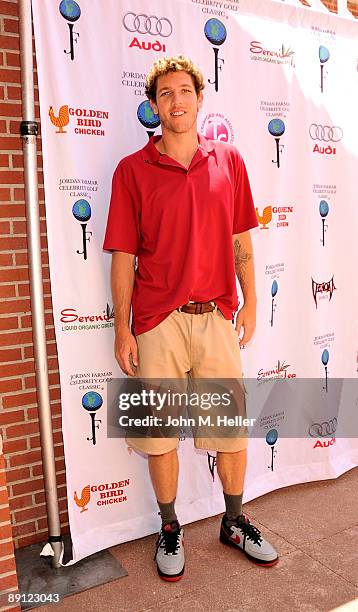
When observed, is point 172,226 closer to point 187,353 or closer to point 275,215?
point 187,353

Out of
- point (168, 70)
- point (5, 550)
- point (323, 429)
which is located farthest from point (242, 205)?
point (5, 550)

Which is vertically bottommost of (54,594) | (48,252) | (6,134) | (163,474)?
(54,594)

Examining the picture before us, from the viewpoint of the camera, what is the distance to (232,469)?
9.25ft

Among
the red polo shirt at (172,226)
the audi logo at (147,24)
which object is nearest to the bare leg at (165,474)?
the red polo shirt at (172,226)

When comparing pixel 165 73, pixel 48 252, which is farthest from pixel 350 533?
pixel 165 73

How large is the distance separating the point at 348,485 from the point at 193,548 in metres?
1.17

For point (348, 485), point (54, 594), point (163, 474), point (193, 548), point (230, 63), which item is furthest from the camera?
point (348, 485)

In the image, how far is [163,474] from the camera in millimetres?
2729

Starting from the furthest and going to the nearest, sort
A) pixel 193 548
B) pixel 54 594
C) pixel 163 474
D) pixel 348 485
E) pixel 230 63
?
1. pixel 348 485
2. pixel 230 63
3. pixel 193 548
4. pixel 163 474
5. pixel 54 594

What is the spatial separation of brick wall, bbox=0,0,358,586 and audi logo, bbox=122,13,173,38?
1.71 ft

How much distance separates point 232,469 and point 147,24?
7.11ft

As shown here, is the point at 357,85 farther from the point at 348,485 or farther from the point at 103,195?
the point at 348,485

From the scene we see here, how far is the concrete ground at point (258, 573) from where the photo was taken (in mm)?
2475

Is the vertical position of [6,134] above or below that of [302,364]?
above
